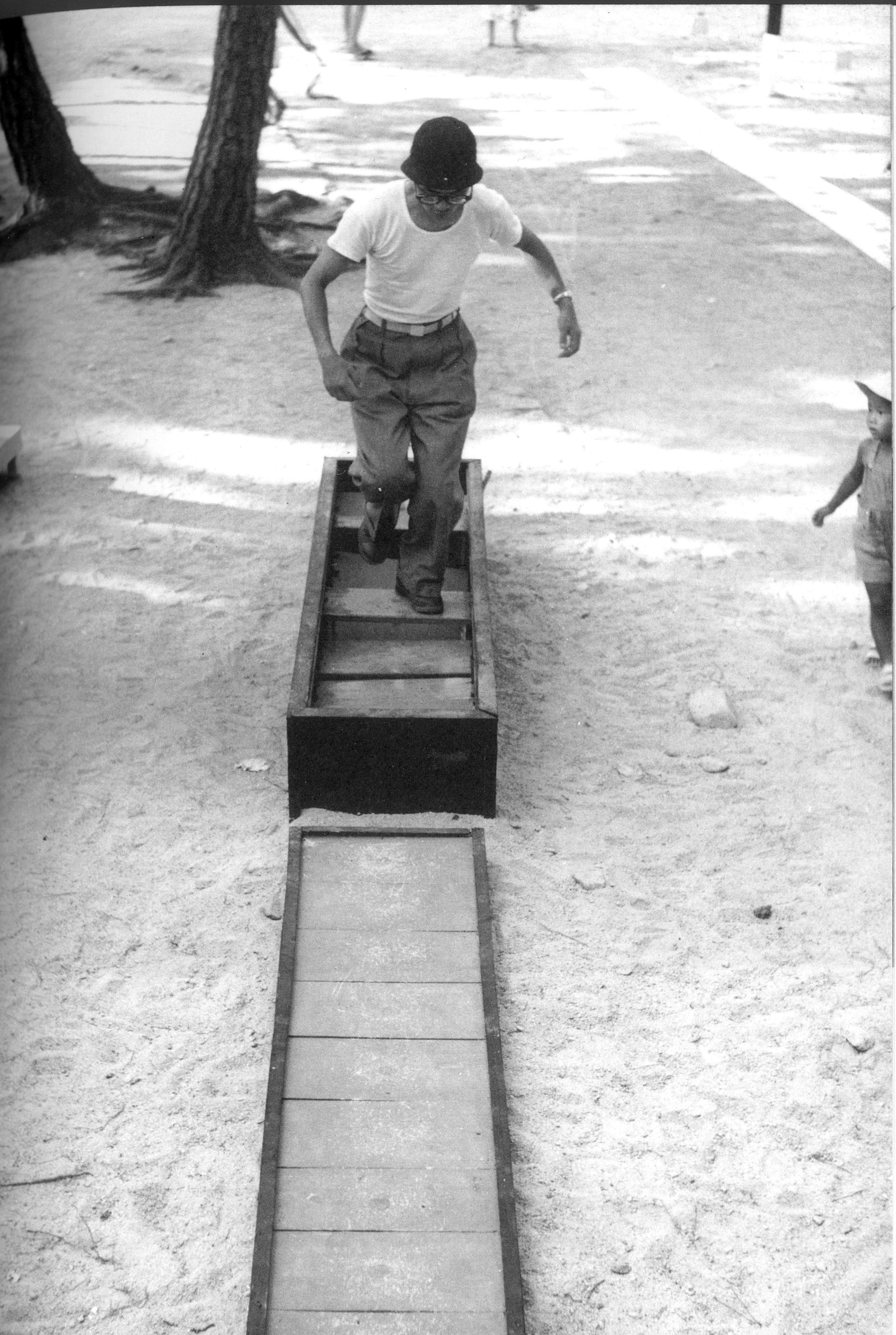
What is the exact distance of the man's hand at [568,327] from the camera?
148 inches

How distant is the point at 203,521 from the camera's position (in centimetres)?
447

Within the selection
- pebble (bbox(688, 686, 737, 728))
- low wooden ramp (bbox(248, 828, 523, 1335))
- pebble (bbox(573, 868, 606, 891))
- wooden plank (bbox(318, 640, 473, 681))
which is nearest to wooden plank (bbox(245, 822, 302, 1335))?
low wooden ramp (bbox(248, 828, 523, 1335))

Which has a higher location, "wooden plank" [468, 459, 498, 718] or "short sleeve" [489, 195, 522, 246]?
"short sleeve" [489, 195, 522, 246]

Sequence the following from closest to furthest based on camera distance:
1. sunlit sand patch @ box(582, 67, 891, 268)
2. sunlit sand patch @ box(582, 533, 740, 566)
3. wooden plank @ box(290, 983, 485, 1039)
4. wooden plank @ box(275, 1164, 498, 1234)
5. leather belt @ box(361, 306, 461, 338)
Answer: wooden plank @ box(275, 1164, 498, 1234)
wooden plank @ box(290, 983, 485, 1039)
sunlit sand patch @ box(582, 67, 891, 268)
leather belt @ box(361, 306, 461, 338)
sunlit sand patch @ box(582, 533, 740, 566)

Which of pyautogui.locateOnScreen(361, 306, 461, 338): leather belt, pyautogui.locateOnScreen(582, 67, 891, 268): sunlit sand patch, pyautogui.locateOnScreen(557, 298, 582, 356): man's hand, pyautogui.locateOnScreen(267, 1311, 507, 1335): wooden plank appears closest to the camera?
pyautogui.locateOnScreen(267, 1311, 507, 1335): wooden plank

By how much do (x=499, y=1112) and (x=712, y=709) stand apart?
1.65 metres

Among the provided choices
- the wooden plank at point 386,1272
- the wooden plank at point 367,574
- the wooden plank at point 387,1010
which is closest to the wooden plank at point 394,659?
the wooden plank at point 367,574

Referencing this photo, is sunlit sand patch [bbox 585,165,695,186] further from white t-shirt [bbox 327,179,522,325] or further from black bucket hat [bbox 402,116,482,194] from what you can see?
black bucket hat [bbox 402,116,482,194]

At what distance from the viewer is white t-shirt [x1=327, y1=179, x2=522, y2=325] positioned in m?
3.44

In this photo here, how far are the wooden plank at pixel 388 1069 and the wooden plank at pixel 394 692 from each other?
3.28 feet

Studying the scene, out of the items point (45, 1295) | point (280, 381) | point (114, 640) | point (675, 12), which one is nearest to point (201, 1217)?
point (45, 1295)

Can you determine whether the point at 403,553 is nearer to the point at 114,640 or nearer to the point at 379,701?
the point at 379,701

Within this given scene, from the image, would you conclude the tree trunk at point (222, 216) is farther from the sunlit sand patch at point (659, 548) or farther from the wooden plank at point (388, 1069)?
the wooden plank at point (388, 1069)

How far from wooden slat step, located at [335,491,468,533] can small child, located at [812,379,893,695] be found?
3.67 feet
